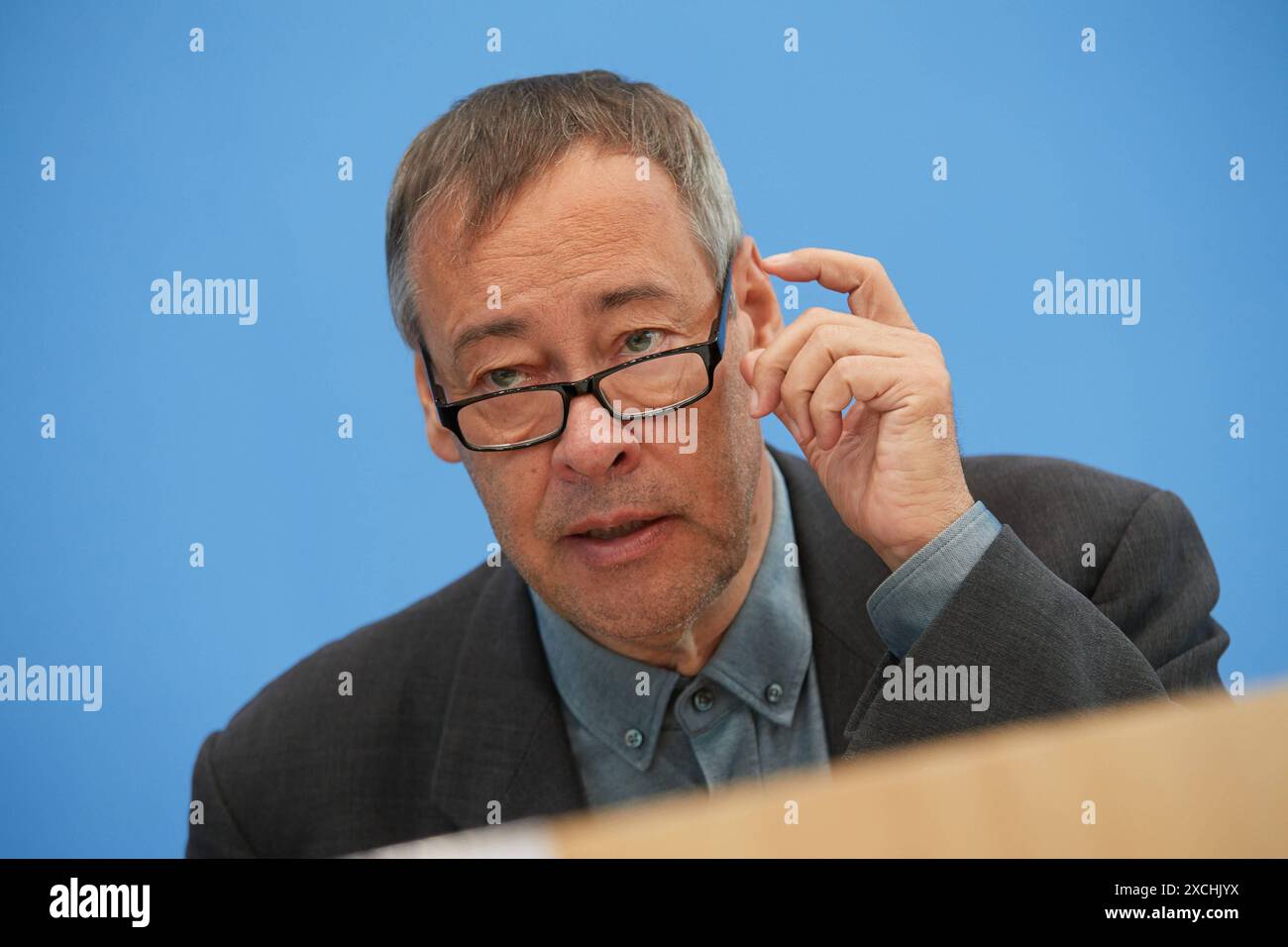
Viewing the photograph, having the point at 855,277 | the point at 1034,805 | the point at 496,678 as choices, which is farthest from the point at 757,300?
the point at 1034,805

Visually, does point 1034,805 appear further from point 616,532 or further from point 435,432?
point 435,432

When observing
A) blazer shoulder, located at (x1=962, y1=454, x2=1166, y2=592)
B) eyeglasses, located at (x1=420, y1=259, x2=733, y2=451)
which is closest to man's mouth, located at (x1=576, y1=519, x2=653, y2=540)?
eyeglasses, located at (x1=420, y1=259, x2=733, y2=451)

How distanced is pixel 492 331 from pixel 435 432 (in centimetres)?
28

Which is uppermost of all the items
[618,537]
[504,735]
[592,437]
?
[592,437]

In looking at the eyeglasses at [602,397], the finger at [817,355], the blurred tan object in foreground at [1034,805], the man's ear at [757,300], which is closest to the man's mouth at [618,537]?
the eyeglasses at [602,397]

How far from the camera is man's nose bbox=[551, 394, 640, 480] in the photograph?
159 centimetres

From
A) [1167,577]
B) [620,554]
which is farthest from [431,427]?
[1167,577]

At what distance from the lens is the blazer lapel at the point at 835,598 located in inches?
67.5

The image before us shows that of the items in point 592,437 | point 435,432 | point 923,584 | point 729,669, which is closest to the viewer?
point 923,584

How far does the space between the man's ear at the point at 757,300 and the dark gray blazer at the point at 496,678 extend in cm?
24

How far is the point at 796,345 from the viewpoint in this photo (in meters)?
1.51

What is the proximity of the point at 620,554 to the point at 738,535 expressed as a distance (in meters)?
0.18

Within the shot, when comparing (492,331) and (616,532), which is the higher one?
(492,331)

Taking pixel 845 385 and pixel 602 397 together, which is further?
pixel 602 397
